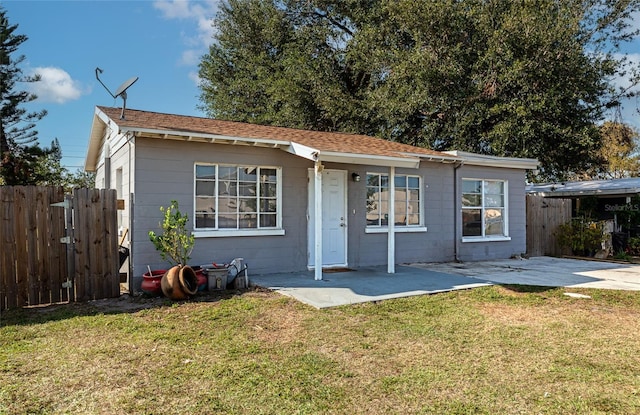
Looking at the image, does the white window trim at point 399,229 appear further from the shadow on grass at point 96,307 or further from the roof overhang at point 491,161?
the shadow on grass at point 96,307

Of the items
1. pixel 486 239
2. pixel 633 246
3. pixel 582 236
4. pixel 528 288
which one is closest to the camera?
pixel 528 288

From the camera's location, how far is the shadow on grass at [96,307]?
5684 millimetres

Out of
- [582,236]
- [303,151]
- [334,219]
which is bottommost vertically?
[582,236]

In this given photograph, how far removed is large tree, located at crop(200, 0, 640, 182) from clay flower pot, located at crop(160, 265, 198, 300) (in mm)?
12078

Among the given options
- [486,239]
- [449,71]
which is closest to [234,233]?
[486,239]

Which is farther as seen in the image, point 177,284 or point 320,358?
point 177,284

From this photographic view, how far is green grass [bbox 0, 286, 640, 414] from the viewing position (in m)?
3.32

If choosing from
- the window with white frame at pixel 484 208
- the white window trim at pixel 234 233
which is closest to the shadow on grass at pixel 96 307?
the white window trim at pixel 234 233

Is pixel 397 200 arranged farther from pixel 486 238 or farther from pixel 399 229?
pixel 486 238

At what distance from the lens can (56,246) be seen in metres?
6.59

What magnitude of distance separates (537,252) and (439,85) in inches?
272

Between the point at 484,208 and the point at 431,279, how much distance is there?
4.61 meters

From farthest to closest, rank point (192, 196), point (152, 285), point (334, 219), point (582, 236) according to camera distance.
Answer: point (582, 236), point (334, 219), point (192, 196), point (152, 285)

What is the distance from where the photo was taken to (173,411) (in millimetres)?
3139
